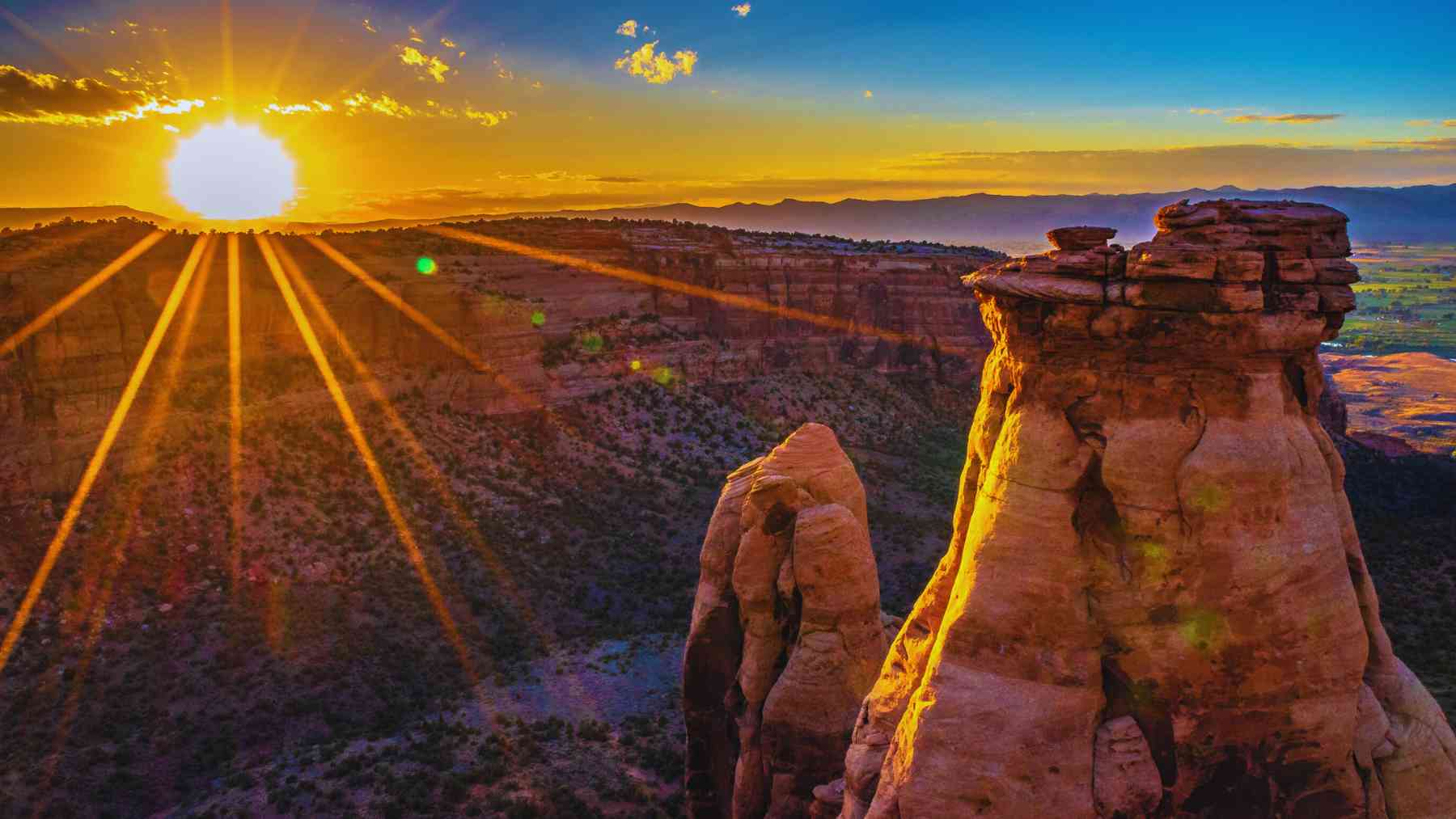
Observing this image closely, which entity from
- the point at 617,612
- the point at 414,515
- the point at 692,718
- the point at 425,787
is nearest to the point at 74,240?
the point at 414,515

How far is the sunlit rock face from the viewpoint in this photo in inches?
388

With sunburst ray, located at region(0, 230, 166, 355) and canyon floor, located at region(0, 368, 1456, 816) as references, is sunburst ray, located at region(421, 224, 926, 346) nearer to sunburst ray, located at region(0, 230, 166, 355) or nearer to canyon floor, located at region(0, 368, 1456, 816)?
canyon floor, located at region(0, 368, 1456, 816)

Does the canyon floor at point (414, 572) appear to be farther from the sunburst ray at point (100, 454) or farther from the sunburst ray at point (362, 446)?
the sunburst ray at point (100, 454)

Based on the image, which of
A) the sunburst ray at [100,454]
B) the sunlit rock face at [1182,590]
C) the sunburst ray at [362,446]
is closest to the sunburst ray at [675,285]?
the sunburst ray at [362,446]

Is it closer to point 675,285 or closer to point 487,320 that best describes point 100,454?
point 487,320

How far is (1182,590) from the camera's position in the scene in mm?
10016

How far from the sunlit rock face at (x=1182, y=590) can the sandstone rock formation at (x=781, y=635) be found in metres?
5.90

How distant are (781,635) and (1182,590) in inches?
346

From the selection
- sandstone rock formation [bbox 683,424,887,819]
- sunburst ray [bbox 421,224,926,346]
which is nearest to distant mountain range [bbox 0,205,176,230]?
sunburst ray [bbox 421,224,926,346]

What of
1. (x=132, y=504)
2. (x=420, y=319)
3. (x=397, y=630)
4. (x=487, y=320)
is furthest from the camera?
(x=487, y=320)

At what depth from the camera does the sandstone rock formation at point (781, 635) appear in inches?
645

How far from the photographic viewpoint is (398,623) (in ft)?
102

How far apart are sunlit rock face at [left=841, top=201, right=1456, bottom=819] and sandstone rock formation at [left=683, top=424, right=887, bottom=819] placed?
5.90 metres

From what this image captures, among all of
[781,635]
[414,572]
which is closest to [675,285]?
[414,572]
